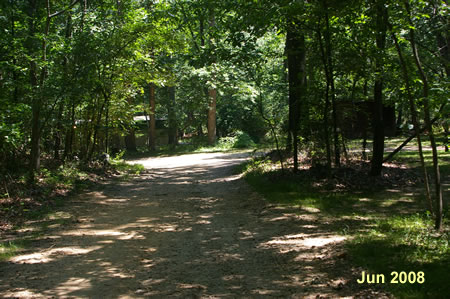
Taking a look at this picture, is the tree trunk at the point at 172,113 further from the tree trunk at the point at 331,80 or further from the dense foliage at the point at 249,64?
the tree trunk at the point at 331,80

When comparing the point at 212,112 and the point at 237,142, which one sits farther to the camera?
the point at 237,142

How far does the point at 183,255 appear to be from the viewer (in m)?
5.96

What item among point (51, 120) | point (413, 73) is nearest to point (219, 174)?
point (51, 120)

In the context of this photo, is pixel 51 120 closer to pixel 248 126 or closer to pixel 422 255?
pixel 422 255

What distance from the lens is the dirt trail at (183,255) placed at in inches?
183

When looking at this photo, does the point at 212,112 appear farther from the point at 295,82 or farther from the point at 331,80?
the point at 331,80

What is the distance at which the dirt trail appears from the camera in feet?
15.2

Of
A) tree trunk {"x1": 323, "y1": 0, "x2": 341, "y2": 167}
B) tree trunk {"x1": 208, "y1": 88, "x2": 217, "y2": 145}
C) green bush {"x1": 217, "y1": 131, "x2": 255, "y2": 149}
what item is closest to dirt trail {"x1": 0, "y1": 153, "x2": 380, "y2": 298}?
tree trunk {"x1": 323, "y1": 0, "x2": 341, "y2": 167}

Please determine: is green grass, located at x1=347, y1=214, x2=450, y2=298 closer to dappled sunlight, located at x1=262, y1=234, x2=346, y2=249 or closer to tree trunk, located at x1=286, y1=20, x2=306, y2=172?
dappled sunlight, located at x1=262, y1=234, x2=346, y2=249

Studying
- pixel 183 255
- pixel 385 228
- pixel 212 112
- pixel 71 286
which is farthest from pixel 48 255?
pixel 212 112

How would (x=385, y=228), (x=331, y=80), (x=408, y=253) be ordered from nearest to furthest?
(x=408, y=253) < (x=385, y=228) < (x=331, y=80)

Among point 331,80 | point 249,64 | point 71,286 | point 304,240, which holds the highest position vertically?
point 249,64

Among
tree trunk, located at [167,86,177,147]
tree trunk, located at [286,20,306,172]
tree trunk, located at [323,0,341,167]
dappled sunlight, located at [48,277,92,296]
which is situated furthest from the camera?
tree trunk, located at [167,86,177,147]

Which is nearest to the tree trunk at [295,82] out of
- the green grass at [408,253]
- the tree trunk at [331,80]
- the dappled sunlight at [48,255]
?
the tree trunk at [331,80]
